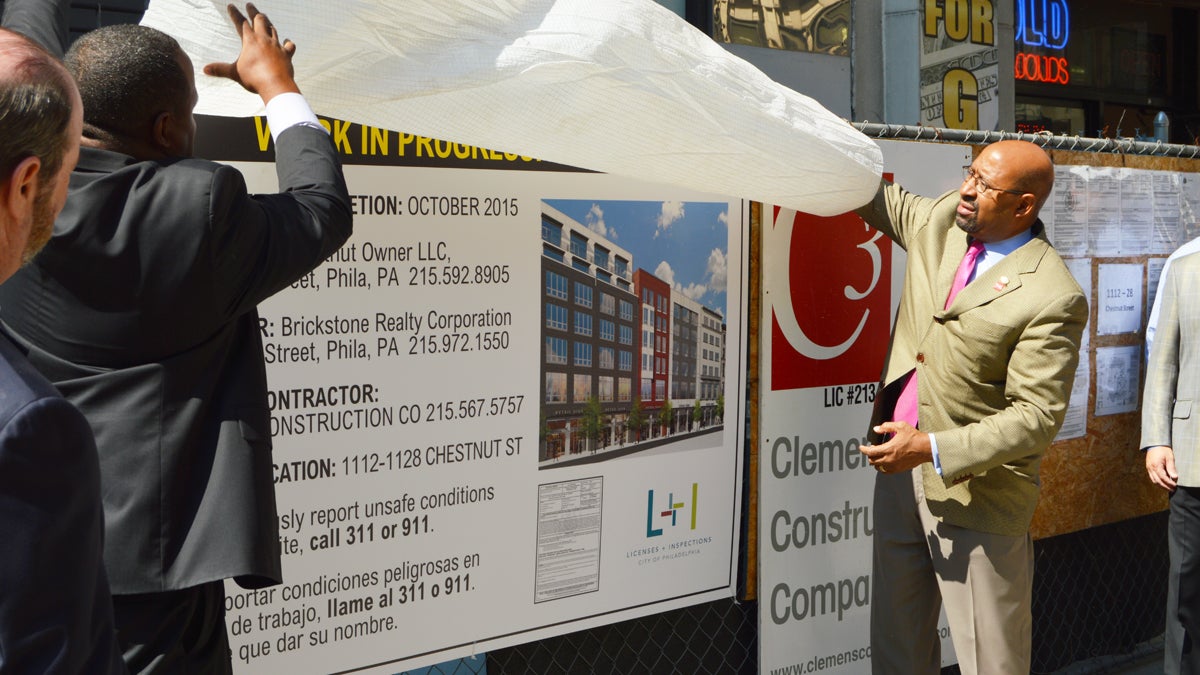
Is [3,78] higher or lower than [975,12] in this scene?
lower

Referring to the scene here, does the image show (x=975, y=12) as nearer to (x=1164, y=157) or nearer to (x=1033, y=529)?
(x=1164, y=157)

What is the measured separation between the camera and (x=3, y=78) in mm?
1160

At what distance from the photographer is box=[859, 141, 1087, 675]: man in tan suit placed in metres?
3.39

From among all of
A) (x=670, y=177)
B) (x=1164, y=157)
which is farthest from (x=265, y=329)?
(x=1164, y=157)

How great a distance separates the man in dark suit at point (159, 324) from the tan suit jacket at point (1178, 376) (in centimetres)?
398

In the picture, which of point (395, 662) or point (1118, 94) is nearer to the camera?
point (395, 662)

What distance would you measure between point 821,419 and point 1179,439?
1.71m

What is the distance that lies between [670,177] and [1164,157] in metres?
3.30

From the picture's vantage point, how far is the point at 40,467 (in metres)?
1.12

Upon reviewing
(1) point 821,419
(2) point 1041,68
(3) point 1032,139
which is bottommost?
(1) point 821,419

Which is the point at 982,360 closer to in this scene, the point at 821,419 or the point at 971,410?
the point at 971,410

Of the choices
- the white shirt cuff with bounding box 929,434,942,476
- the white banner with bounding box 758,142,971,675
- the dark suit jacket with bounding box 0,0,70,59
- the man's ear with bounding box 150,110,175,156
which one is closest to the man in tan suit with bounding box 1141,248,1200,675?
the white banner with bounding box 758,142,971,675

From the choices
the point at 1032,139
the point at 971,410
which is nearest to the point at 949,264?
the point at 971,410

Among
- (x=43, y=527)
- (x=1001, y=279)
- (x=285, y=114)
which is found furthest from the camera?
(x=1001, y=279)
